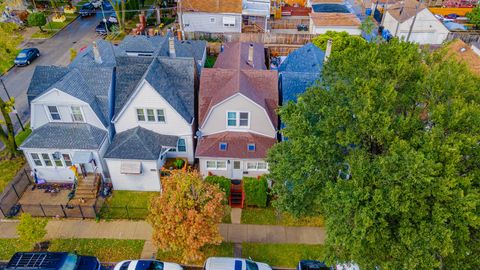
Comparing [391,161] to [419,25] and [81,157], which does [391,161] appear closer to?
[81,157]

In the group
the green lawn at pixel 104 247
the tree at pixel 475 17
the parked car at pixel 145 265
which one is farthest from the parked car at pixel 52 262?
the tree at pixel 475 17

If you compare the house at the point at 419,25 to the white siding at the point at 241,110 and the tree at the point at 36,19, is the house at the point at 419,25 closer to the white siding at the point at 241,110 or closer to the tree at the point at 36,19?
the white siding at the point at 241,110

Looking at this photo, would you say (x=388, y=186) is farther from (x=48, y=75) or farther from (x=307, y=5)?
(x=307, y=5)

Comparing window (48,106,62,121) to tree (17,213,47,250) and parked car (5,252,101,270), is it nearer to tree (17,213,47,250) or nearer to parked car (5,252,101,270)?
tree (17,213,47,250)

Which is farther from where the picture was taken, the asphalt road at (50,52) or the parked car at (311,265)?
the asphalt road at (50,52)

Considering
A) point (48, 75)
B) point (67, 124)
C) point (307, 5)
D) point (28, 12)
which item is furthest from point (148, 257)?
point (307, 5)


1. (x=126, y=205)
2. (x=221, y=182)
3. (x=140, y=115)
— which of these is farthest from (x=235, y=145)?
(x=126, y=205)
